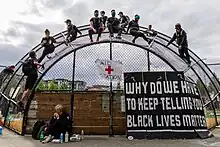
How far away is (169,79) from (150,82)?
0.71m

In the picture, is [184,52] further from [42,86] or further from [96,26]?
[42,86]

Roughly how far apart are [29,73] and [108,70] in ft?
9.88

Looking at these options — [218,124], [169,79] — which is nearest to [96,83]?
[169,79]

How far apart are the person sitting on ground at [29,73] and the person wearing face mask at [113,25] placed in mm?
3328

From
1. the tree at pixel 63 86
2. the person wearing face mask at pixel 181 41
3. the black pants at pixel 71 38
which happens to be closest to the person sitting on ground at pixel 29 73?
the tree at pixel 63 86

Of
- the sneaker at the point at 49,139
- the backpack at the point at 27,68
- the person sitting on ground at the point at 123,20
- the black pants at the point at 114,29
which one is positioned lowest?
the sneaker at the point at 49,139

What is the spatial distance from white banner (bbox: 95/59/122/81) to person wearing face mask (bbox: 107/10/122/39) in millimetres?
1323

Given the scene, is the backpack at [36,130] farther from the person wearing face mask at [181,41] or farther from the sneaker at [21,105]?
the person wearing face mask at [181,41]

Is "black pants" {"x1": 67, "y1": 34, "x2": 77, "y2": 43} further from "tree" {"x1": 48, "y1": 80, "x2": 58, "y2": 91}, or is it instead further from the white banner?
"tree" {"x1": 48, "y1": 80, "x2": 58, "y2": 91}

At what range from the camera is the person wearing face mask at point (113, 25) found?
1089cm

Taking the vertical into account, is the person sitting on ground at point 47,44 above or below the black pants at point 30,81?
above

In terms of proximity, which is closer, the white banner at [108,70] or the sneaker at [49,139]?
the sneaker at [49,139]

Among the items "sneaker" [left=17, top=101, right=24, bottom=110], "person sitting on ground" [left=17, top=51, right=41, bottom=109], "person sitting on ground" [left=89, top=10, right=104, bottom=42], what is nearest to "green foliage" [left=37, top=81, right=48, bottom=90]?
"person sitting on ground" [left=17, top=51, right=41, bottom=109]

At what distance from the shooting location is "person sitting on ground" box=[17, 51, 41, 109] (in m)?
9.57
